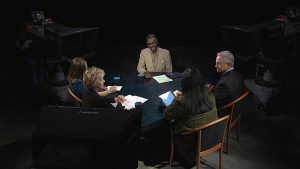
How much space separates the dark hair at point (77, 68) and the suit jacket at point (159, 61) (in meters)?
1.22

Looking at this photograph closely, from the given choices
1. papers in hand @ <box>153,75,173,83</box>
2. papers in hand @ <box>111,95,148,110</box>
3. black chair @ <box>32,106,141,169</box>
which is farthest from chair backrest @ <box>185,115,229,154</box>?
black chair @ <box>32,106,141,169</box>

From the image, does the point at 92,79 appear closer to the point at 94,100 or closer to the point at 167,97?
the point at 94,100

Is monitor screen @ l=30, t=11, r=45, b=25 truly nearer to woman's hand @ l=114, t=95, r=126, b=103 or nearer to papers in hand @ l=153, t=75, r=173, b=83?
papers in hand @ l=153, t=75, r=173, b=83

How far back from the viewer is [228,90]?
148 inches

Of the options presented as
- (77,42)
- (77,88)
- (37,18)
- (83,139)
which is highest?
(37,18)

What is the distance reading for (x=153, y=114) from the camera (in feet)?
11.4

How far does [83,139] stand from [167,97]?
240 cm

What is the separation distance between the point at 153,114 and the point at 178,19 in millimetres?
3434

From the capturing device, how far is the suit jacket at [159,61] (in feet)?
16.5

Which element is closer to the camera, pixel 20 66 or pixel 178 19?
pixel 178 19

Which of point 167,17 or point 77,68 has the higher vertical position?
point 167,17

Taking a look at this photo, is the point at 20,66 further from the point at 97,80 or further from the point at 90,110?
the point at 90,110

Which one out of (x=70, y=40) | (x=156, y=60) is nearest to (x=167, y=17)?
(x=156, y=60)

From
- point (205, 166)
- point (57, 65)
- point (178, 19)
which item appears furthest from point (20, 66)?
point (205, 166)
